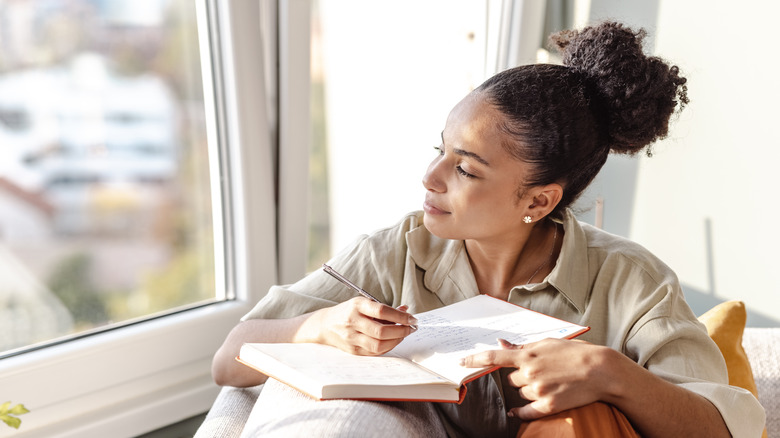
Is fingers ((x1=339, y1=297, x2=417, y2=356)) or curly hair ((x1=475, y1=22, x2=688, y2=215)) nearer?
fingers ((x1=339, y1=297, x2=417, y2=356))

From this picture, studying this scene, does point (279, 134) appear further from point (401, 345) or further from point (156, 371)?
point (401, 345)

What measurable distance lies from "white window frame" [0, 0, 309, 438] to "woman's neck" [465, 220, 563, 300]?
0.65m

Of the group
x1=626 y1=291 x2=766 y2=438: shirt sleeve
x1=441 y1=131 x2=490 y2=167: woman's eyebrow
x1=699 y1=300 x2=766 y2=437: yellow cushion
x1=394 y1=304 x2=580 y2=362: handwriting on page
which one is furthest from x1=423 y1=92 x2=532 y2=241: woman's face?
x1=699 y1=300 x2=766 y2=437: yellow cushion

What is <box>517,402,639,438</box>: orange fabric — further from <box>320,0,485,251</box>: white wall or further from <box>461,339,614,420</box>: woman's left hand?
<box>320,0,485,251</box>: white wall

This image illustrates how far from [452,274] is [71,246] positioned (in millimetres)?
839

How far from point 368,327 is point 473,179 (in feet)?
1.25

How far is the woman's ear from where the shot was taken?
1323 mm

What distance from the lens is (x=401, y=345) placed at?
111 cm

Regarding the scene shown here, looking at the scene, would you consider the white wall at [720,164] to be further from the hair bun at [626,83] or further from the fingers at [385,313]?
the fingers at [385,313]

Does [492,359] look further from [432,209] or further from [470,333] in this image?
[432,209]

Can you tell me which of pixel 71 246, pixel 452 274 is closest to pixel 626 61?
pixel 452 274

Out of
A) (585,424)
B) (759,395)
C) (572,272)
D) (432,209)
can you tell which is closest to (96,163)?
(432,209)

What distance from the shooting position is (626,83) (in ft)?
4.17

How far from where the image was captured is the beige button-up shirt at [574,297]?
1.15 metres
